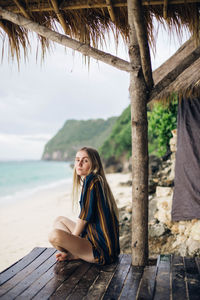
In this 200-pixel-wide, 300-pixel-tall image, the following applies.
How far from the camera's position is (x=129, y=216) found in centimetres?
534

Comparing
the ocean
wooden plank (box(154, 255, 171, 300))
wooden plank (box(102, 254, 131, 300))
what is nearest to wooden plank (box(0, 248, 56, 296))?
wooden plank (box(102, 254, 131, 300))

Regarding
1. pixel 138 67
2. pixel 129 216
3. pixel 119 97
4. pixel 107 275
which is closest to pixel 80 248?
pixel 107 275

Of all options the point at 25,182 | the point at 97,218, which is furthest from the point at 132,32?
the point at 25,182

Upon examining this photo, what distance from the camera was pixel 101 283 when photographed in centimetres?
209

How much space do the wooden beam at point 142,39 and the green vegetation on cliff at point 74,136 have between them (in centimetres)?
4564

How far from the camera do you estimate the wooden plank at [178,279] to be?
187cm

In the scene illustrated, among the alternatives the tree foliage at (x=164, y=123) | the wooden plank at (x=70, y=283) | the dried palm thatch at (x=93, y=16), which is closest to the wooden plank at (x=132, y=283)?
the wooden plank at (x=70, y=283)

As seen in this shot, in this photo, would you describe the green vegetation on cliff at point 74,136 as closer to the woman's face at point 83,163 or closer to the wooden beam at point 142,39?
the woman's face at point 83,163

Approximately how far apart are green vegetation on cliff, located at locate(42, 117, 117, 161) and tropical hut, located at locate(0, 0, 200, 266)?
45202 mm

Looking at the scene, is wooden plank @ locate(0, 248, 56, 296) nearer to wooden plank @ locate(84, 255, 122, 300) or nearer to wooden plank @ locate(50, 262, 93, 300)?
wooden plank @ locate(50, 262, 93, 300)

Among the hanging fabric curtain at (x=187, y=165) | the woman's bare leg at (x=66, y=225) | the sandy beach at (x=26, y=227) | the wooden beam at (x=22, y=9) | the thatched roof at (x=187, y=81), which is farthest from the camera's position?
the sandy beach at (x=26, y=227)

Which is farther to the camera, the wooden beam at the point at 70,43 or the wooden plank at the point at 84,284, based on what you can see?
the wooden beam at the point at 70,43

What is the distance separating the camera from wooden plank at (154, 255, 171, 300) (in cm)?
188

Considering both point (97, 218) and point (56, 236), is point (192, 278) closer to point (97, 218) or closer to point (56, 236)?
point (97, 218)
